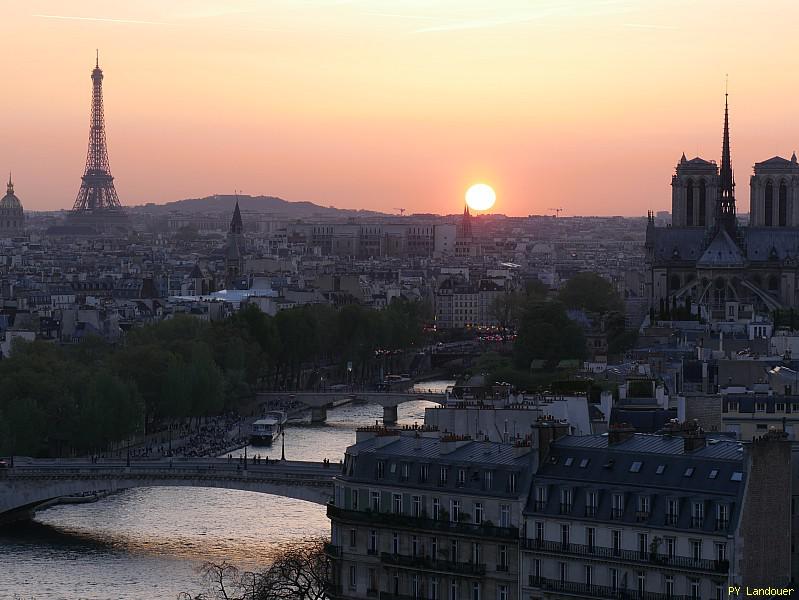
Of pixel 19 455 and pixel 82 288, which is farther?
pixel 82 288

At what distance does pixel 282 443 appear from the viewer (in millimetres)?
58438

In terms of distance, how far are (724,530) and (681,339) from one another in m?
34.9

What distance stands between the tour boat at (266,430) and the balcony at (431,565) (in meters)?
31.9

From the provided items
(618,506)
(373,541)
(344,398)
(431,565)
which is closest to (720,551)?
(618,506)

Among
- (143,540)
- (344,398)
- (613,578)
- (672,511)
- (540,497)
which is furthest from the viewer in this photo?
(344,398)

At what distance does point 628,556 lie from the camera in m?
26.5

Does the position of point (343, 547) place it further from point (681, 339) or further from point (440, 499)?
point (681, 339)

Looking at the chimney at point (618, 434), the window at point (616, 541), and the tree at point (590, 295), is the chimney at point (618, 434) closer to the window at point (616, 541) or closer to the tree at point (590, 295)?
the window at point (616, 541)

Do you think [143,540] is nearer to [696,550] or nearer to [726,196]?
[696,550]

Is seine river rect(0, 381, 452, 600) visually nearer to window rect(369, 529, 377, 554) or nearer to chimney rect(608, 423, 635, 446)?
window rect(369, 529, 377, 554)

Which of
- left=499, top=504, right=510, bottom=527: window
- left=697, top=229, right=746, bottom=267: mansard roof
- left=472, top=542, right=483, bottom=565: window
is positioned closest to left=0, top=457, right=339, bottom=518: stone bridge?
left=472, top=542, right=483, bottom=565: window

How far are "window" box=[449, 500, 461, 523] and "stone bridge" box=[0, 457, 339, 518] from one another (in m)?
15.8

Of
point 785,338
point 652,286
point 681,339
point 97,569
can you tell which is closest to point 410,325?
point 652,286

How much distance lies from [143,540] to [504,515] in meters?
16.2
